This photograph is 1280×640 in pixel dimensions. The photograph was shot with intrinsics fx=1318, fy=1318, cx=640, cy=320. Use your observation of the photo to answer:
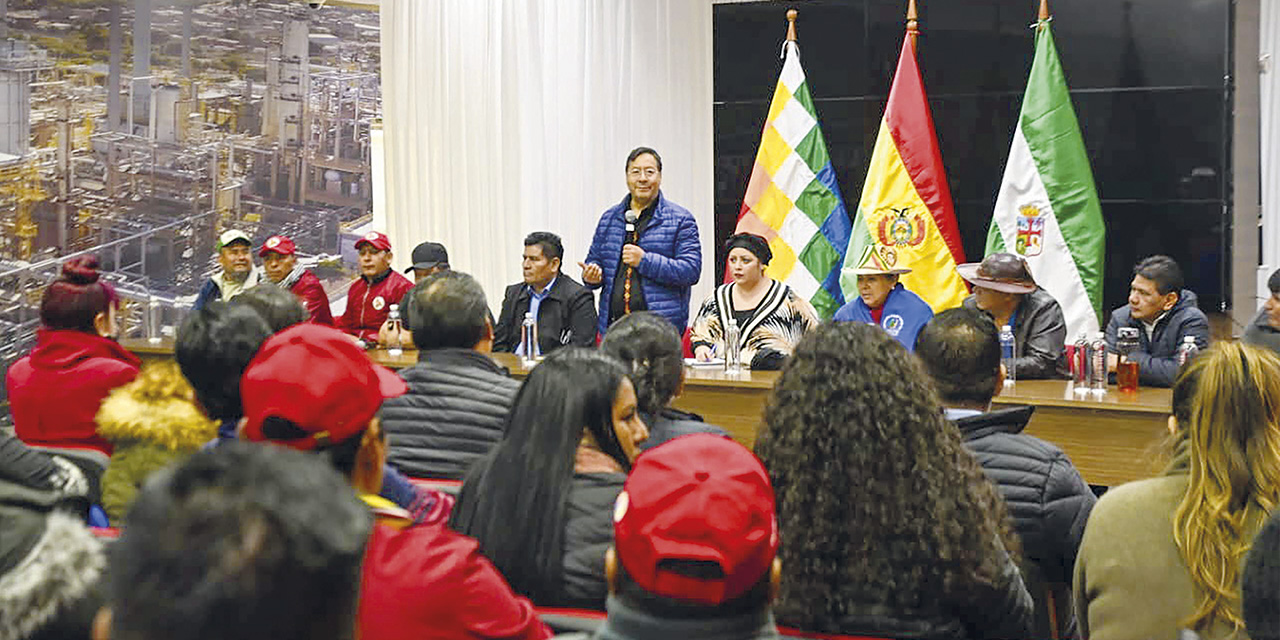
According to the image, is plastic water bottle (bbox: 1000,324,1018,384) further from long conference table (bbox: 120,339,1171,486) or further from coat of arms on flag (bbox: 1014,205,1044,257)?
coat of arms on flag (bbox: 1014,205,1044,257)

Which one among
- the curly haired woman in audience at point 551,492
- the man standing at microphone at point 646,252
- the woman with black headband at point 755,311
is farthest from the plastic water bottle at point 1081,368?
the curly haired woman in audience at point 551,492

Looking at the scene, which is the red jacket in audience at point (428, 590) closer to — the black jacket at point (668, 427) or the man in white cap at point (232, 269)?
the black jacket at point (668, 427)

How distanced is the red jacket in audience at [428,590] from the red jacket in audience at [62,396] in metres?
2.03

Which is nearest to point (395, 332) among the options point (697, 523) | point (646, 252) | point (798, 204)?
point (646, 252)

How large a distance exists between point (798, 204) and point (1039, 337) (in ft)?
6.41

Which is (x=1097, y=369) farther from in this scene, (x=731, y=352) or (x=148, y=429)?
(x=148, y=429)

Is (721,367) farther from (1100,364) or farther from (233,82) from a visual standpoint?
(233,82)

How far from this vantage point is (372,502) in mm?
1640

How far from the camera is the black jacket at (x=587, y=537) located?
2070 millimetres

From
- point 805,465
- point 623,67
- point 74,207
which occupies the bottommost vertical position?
point 805,465

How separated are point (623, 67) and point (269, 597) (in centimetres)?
716

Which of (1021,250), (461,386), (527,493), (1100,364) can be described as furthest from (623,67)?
(527,493)

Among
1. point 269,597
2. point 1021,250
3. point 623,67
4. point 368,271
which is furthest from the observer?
point 623,67

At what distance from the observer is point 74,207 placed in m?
7.96
